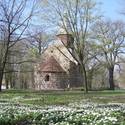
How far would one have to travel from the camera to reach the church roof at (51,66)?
81812 millimetres

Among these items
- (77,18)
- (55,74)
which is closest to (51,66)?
(55,74)

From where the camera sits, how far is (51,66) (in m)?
82.5

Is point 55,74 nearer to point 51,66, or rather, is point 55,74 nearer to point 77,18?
point 51,66

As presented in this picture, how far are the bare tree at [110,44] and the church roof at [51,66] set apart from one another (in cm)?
918

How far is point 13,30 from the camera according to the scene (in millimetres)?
→ 51750

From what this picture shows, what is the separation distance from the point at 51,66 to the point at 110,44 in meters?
13.9

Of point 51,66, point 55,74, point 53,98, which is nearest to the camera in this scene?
point 53,98

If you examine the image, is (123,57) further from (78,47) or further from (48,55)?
(78,47)

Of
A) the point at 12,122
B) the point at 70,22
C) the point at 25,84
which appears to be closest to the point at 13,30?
the point at 70,22

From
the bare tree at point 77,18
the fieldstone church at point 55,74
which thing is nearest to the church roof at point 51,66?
the fieldstone church at point 55,74

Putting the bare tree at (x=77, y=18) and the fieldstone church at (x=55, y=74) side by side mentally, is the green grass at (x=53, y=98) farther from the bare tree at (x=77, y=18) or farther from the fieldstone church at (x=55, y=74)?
the fieldstone church at (x=55, y=74)

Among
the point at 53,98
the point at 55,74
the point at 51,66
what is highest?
the point at 51,66

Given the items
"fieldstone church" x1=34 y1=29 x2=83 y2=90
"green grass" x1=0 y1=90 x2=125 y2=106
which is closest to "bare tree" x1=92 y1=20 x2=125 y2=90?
"fieldstone church" x1=34 y1=29 x2=83 y2=90

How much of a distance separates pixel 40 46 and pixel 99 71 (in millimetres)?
15906
